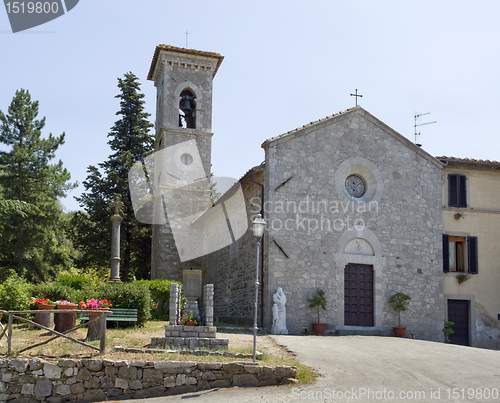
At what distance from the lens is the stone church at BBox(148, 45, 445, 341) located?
17078 mm

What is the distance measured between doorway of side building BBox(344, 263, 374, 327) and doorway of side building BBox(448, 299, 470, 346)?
335 centimetres

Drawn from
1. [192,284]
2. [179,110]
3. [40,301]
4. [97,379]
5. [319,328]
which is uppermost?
[179,110]

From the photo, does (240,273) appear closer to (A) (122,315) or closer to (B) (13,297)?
(A) (122,315)

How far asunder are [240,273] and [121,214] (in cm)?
1199

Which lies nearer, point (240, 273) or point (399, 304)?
point (399, 304)

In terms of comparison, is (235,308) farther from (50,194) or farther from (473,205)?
(50,194)

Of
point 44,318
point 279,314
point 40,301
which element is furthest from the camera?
point 279,314

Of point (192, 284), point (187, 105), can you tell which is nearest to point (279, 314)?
point (192, 284)

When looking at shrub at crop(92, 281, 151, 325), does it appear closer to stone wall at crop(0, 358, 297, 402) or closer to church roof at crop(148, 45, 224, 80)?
stone wall at crop(0, 358, 297, 402)

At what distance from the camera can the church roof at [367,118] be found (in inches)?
691

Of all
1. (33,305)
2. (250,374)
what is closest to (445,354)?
(250,374)

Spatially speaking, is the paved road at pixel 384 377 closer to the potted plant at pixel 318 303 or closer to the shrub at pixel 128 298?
the potted plant at pixel 318 303

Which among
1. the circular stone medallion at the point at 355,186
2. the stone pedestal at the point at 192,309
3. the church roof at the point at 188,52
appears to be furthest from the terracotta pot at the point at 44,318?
the church roof at the point at 188,52

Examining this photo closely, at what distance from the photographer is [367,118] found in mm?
18906
